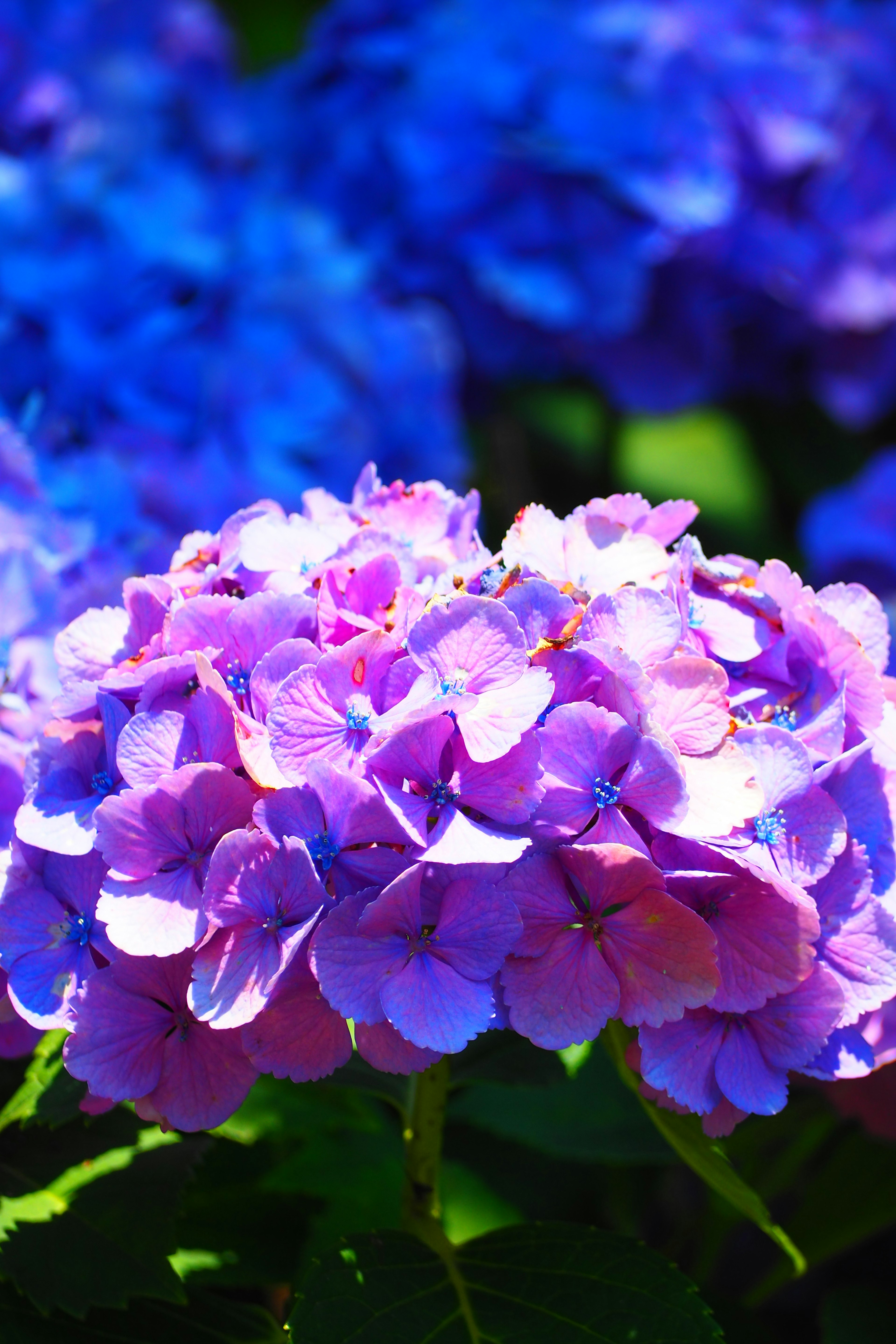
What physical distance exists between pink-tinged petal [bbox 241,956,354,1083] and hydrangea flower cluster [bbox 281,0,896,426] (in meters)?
0.90

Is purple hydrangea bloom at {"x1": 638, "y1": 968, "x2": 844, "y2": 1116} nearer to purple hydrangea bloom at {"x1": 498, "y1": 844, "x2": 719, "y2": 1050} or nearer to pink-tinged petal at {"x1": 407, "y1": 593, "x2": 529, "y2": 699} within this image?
purple hydrangea bloom at {"x1": 498, "y1": 844, "x2": 719, "y2": 1050}

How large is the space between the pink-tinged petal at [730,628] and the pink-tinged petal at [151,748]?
0.65 ft

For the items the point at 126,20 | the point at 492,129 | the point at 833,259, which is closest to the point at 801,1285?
the point at 833,259

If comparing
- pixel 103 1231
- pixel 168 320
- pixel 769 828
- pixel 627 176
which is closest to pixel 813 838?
pixel 769 828

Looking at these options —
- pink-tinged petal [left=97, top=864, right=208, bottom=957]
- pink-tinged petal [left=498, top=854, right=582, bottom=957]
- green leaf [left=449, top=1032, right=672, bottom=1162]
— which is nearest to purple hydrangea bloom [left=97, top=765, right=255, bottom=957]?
pink-tinged petal [left=97, top=864, right=208, bottom=957]

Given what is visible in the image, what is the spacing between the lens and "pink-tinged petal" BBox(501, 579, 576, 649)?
1.61 ft

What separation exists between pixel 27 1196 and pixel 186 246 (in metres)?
0.76

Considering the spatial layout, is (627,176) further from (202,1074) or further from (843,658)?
(202,1074)

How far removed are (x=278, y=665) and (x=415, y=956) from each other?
12 centimetres

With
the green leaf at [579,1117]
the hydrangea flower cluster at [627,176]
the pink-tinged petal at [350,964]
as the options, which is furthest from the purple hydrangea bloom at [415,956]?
the hydrangea flower cluster at [627,176]

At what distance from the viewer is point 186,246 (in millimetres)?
1069

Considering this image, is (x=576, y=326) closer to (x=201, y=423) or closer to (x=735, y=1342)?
(x=201, y=423)

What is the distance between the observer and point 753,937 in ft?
1.56

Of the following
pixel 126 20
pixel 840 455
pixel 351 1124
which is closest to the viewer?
pixel 351 1124
